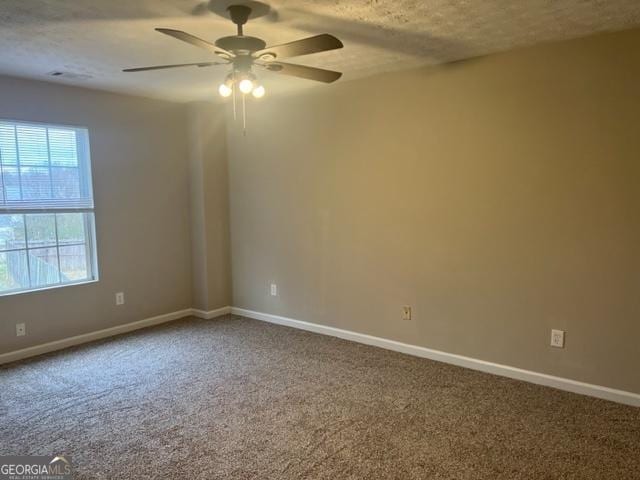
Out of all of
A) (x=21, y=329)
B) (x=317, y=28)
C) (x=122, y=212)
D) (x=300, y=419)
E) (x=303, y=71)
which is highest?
(x=317, y=28)

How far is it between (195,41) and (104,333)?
326 cm

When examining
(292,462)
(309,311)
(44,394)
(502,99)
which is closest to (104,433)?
(44,394)

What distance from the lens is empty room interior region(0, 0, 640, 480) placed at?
96.9 inches

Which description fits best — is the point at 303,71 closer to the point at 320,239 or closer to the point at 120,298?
the point at 320,239

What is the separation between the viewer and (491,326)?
11.3ft

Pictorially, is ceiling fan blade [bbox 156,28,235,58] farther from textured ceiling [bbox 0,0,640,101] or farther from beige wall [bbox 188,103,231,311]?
beige wall [bbox 188,103,231,311]

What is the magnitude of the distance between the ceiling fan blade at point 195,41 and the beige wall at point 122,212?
2323 mm

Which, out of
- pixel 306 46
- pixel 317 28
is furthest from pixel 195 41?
pixel 317 28

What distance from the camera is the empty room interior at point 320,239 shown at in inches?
96.9

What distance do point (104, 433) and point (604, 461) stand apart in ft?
8.87

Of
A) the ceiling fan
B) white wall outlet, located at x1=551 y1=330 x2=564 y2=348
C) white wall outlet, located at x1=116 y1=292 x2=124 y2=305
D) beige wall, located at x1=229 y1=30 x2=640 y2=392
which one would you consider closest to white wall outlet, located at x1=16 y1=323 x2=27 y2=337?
white wall outlet, located at x1=116 y1=292 x2=124 y2=305

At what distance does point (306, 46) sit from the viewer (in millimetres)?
2172

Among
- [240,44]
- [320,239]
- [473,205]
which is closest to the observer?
[240,44]

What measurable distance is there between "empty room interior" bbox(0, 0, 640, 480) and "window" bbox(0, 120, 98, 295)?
0.02 m
